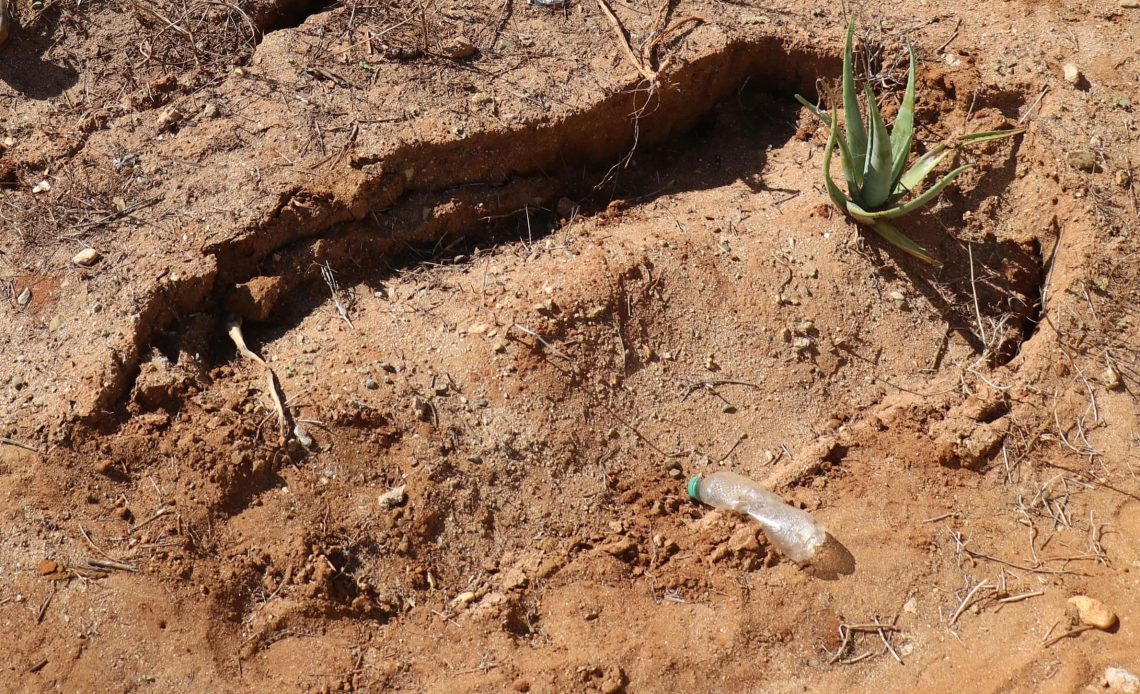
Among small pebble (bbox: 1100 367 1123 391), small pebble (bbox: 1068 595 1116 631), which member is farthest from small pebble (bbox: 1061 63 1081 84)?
small pebble (bbox: 1068 595 1116 631)

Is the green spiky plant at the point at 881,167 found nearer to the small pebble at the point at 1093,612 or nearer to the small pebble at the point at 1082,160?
the small pebble at the point at 1082,160

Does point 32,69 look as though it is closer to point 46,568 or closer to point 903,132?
point 46,568

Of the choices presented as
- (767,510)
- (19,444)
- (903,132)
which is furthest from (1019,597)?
(19,444)

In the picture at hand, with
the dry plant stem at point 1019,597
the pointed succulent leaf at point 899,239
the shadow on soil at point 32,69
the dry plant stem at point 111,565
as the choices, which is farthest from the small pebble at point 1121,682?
the shadow on soil at point 32,69

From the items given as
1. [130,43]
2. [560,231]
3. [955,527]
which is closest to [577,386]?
[560,231]

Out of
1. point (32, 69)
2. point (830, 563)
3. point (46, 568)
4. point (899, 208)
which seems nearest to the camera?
point (46, 568)

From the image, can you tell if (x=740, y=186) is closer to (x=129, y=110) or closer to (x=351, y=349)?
(x=351, y=349)
